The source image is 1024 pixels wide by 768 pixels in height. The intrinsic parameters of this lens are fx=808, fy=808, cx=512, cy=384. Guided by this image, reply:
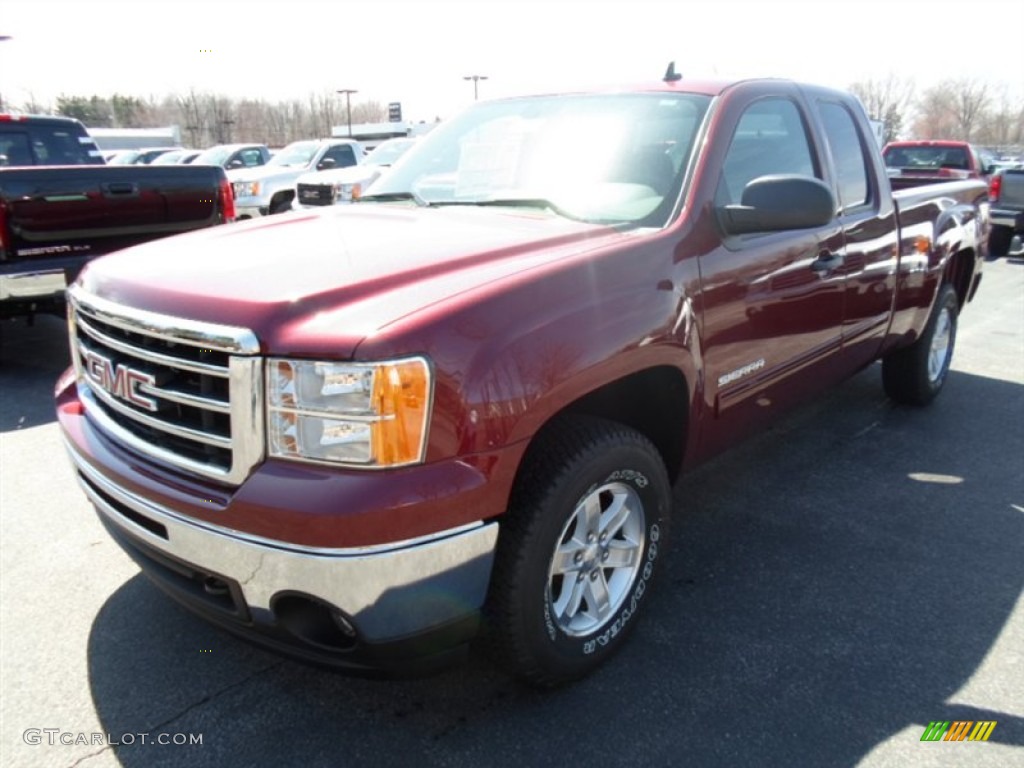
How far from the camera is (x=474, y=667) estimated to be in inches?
107

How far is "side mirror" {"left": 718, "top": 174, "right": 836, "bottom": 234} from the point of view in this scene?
9.41 ft

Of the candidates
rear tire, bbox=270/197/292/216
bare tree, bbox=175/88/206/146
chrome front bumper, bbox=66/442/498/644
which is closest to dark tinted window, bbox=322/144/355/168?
rear tire, bbox=270/197/292/216

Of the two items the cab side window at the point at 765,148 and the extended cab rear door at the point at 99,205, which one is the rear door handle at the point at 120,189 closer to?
the extended cab rear door at the point at 99,205

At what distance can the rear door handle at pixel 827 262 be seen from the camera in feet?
11.4

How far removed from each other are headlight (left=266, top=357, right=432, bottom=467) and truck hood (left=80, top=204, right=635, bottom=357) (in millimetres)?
63

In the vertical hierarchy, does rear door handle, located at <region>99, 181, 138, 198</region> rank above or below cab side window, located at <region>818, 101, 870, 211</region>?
below

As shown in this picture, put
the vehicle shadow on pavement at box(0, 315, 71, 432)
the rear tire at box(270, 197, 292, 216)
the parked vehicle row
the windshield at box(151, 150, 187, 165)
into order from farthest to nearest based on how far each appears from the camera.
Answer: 1. the windshield at box(151, 150, 187, 165)
2. the rear tire at box(270, 197, 292, 216)
3. the parked vehicle row
4. the vehicle shadow on pavement at box(0, 315, 71, 432)

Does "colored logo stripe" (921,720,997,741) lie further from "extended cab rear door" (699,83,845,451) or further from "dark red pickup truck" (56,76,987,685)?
"extended cab rear door" (699,83,845,451)

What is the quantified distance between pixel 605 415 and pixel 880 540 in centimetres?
155

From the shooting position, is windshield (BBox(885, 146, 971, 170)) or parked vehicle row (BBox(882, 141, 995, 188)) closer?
parked vehicle row (BBox(882, 141, 995, 188))

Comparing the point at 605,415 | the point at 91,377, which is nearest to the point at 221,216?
the point at 91,377

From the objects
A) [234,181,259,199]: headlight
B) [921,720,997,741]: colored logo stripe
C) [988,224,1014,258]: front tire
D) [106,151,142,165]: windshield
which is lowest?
[921,720,997,741]: colored logo stripe

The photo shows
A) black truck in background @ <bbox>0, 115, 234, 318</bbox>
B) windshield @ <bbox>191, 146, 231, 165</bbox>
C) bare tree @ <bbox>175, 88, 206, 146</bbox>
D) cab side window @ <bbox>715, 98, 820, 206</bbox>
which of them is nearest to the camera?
cab side window @ <bbox>715, 98, 820, 206</bbox>

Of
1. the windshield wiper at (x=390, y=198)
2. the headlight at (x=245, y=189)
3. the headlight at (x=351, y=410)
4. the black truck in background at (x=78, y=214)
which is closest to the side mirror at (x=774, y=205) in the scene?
the windshield wiper at (x=390, y=198)
